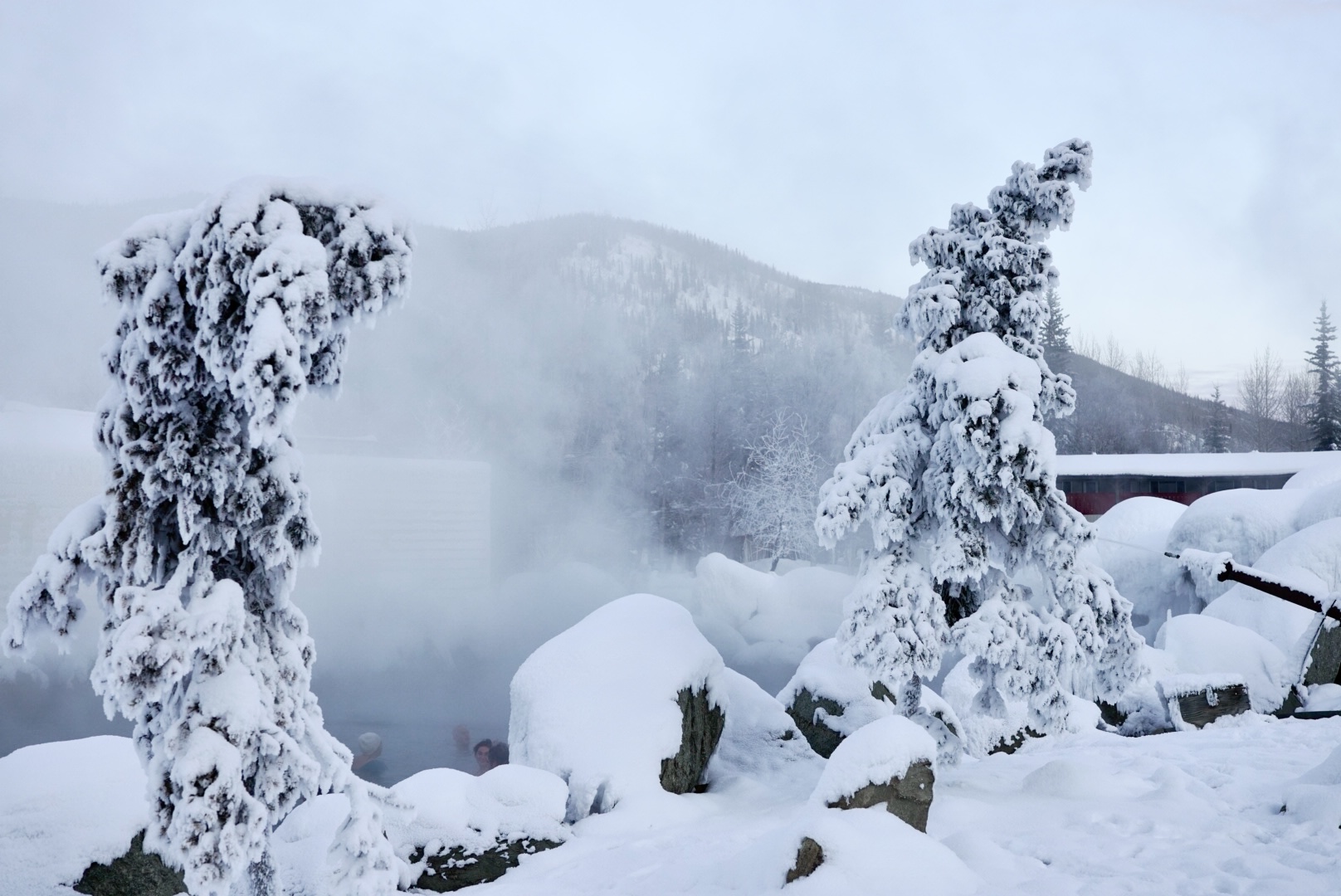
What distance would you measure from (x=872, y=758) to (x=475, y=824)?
4.10m

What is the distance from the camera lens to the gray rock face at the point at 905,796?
6957 millimetres

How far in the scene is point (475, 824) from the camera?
805 centimetres

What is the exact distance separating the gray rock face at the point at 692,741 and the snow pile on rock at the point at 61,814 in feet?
18.0

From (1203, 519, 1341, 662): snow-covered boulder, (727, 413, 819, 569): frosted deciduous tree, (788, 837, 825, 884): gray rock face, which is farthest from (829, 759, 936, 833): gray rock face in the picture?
(727, 413, 819, 569): frosted deciduous tree

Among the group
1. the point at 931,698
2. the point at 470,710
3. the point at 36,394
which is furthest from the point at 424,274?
the point at 931,698

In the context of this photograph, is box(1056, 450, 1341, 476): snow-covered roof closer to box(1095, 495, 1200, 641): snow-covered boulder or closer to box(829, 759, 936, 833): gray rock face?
box(1095, 495, 1200, 641): snow-covered boulder

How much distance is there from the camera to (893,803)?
7.03 metres

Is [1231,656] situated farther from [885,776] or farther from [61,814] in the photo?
[61,814]

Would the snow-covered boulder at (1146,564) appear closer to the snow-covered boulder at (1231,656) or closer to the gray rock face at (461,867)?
the snow-covered boulder at (1231,656)

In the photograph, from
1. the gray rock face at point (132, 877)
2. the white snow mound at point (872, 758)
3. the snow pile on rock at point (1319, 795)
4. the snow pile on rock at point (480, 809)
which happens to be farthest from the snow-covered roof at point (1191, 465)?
the gray rock face at point (132, 877)

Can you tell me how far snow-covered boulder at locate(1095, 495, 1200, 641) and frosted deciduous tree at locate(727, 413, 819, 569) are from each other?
49.9 ft

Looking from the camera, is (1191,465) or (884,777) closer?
(884,777)

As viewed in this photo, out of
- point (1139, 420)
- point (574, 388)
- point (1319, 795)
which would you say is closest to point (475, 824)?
point (1319, 795)

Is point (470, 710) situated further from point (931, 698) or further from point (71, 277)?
point (71, 277)
